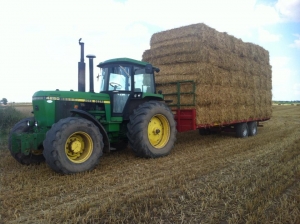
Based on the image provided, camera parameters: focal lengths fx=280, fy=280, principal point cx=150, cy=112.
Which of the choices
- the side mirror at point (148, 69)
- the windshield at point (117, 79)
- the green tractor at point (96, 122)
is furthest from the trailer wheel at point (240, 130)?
the windshield at point (117, 79)

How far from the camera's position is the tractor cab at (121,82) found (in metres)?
6.89

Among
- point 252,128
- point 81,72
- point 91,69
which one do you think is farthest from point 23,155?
point 252,128

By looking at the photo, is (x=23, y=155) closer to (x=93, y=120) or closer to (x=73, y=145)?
(x=73, y=145)

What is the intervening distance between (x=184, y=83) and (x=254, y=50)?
4.73 metres

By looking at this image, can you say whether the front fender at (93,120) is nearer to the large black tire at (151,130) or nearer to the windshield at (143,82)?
the large black tire at (151,130)

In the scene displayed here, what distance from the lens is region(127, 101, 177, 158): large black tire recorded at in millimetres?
6594

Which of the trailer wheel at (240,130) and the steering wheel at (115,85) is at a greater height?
the steering wheel at (115,85)

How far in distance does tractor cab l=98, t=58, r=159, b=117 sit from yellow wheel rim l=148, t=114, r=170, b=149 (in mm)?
679

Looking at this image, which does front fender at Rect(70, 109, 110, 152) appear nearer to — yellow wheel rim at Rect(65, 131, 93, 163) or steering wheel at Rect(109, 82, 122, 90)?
yellow wheel rim at Rect(65, 131, 93, 163)

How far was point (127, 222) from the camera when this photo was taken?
327 centimetres

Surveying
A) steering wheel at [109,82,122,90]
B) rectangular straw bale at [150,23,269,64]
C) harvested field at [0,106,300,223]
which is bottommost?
harvested field at [0,106,300,223]

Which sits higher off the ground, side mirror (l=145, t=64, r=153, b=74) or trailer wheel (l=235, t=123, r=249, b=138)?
side mirror (l=145, t=64, r=153, b=74)

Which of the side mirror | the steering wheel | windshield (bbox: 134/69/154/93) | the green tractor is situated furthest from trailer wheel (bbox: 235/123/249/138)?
the steering wheel

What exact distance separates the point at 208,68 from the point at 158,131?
3046 millimetres
